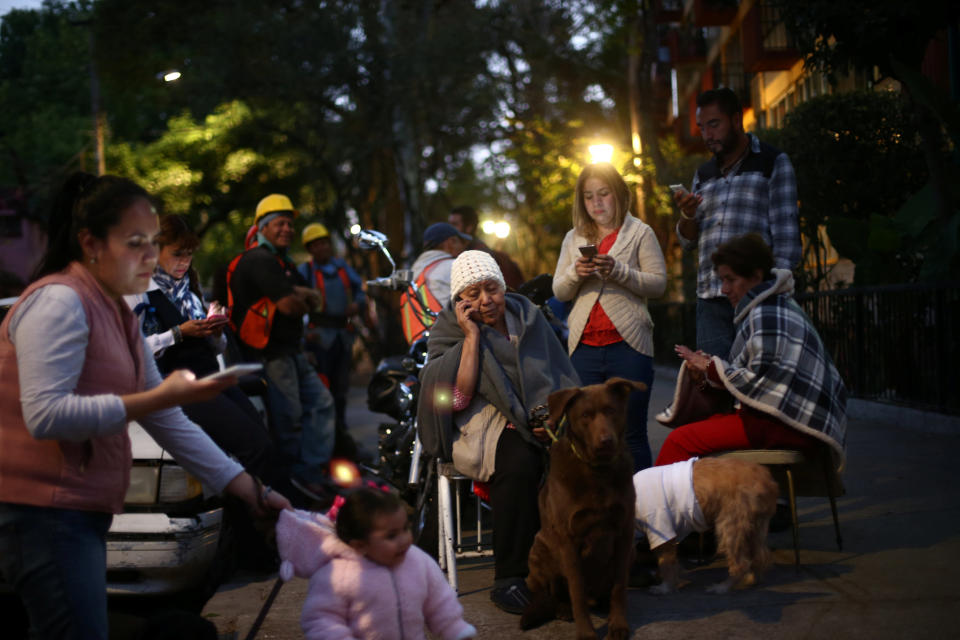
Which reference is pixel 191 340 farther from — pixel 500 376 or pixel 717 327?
pixel 717 327

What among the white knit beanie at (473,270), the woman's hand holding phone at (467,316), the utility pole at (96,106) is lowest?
the woman's hand holding phone at (467,316)

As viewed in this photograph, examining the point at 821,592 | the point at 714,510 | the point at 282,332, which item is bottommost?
the point at 821,592

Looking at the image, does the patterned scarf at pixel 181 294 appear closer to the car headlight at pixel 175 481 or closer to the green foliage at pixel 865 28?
the car headlight at pixel 175 481

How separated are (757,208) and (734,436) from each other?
1.46 m

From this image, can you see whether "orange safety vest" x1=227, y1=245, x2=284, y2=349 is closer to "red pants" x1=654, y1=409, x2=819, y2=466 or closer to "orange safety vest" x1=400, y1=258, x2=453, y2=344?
"orange safety vest" x1=400, y1=258, x2=453, y2=344

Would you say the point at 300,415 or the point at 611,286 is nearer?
the point at 611,286

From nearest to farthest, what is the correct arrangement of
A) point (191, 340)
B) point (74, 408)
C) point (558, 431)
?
point (74, 408) < point (558, 431) < point (191, 340)

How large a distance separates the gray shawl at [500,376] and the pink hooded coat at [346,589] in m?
1.86

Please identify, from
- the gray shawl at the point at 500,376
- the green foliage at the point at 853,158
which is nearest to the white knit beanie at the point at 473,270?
the gray shawl at the point at 500,376

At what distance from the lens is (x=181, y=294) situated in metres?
6.30

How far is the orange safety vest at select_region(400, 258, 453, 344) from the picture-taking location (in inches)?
286

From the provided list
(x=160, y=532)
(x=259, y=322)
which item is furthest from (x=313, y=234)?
(x=160, y=532)

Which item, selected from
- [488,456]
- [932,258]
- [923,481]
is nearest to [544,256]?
[932,258]

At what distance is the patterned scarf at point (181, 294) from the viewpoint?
621 centimetres
